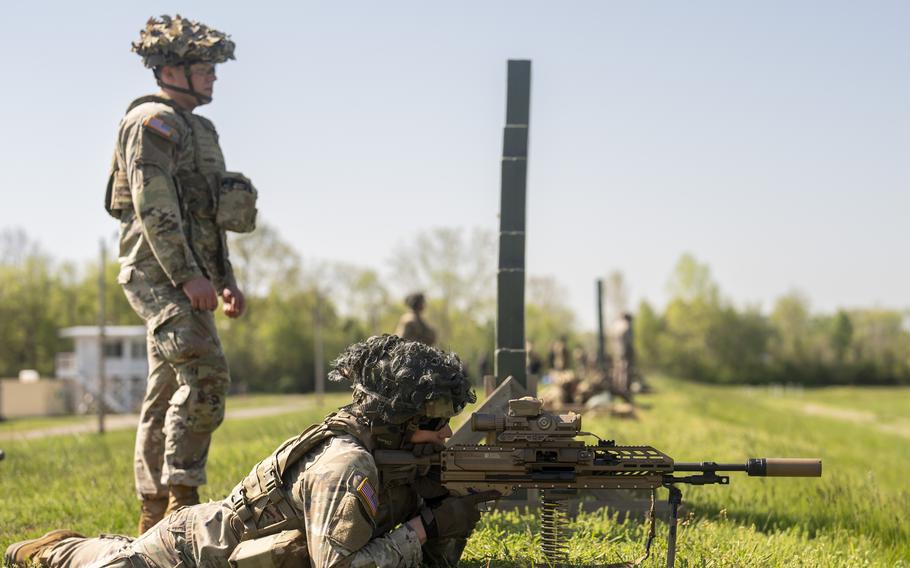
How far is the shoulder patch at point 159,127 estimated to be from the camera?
215 inches

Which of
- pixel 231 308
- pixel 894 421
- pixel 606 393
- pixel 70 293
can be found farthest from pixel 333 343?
pixel 231 308

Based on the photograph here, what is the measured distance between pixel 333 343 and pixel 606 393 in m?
49.2

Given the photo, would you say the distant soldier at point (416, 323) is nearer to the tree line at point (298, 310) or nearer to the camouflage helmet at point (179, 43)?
the camouflage helmet at point (179, 43)

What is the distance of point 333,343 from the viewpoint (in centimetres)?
6925

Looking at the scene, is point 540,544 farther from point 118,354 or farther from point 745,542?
point 118,354

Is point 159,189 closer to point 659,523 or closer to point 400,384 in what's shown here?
point 400,384

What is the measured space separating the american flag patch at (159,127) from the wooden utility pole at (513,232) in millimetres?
2196

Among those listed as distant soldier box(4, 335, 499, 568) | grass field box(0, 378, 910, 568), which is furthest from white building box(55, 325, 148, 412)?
distant soldier box(4, 335, 499, 568)

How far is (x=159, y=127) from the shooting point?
5453 millimetres

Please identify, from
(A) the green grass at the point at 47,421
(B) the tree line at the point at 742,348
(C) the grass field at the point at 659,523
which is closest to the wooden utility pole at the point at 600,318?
(A) the green grass at the point at 47,421

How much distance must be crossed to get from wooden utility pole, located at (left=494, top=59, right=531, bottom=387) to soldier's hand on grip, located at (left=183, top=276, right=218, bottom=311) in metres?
1.88

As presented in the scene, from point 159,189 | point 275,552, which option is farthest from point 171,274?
point 275,552

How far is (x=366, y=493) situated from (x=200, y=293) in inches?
76.5

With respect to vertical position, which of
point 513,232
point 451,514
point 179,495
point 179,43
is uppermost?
point 179,43
